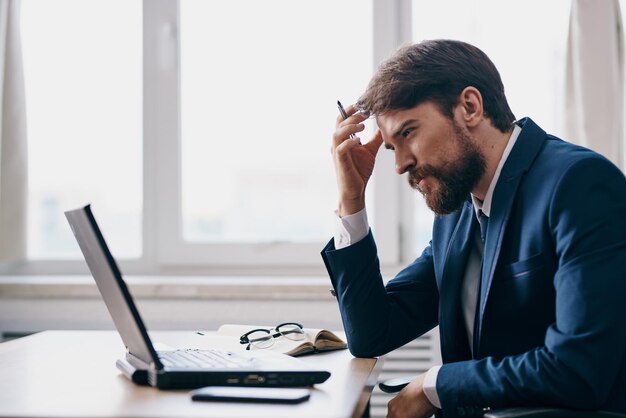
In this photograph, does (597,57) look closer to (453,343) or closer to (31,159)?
(453,343)

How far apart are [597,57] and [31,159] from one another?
2.22 meters

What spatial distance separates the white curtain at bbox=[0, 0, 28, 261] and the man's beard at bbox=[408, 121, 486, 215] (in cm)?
185

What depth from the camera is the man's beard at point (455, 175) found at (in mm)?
1624

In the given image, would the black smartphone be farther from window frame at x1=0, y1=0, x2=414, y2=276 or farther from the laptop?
window frame at x1=0, y1=0, x2=414, y2=276

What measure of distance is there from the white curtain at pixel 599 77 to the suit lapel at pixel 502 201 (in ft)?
3.69

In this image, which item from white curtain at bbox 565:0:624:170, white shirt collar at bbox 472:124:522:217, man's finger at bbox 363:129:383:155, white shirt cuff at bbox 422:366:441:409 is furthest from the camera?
white curtain at bbox 565:0:624:170

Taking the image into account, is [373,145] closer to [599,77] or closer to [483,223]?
[483,223]

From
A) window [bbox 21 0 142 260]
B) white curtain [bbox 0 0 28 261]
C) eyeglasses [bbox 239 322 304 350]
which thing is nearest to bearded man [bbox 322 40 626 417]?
eyeglasses [bbox 239 322 304 350]

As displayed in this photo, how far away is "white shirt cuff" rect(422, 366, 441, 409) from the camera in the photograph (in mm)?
1432

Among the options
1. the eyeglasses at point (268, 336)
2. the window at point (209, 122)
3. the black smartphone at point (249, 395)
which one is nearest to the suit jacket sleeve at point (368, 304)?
the eyeglasses at point (268, 336)

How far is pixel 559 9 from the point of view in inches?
108

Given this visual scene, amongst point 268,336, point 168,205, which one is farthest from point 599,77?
point 168,205

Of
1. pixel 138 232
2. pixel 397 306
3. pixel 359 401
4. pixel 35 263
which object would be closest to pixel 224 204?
pixel 138 232

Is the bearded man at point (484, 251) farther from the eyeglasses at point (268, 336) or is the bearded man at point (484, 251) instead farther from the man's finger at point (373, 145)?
the eyeglasses at point (268, 336)
